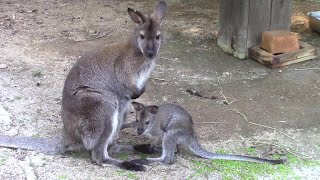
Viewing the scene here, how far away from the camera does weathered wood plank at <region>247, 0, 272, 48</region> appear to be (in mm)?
6121

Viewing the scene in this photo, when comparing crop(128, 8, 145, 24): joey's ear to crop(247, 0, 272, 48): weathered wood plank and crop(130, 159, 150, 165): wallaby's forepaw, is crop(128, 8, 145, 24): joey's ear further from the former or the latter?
crop(247, 0, 272, 48): weathered wood plank

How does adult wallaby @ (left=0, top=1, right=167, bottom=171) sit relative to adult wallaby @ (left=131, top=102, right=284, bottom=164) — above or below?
above

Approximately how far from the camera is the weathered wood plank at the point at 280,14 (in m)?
6.22

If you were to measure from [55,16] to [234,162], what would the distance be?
163 inches

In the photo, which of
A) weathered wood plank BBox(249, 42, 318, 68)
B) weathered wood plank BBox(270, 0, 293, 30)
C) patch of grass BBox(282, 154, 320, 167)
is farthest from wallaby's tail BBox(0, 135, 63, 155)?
weathered wood plank BBox(270, 0, 293, 30)

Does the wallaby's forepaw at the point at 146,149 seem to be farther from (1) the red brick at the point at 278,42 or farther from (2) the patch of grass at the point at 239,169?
(1) the red brick at the point at 278,42

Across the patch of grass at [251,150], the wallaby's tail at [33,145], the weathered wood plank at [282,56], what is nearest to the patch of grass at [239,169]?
the patch of grass at [251,150]

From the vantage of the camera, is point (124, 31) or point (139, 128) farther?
point (124, 31)

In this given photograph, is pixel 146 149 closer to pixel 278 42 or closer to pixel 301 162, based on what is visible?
pixel 301 162

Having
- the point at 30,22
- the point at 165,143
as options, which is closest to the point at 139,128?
the point at 165,143

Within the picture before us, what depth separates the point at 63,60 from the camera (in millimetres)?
6074

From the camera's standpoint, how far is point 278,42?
6.00 meters

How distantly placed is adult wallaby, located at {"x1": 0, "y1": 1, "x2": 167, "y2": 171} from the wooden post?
76.4 inches

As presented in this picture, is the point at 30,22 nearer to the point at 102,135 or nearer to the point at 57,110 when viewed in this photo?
the point at 57,110
